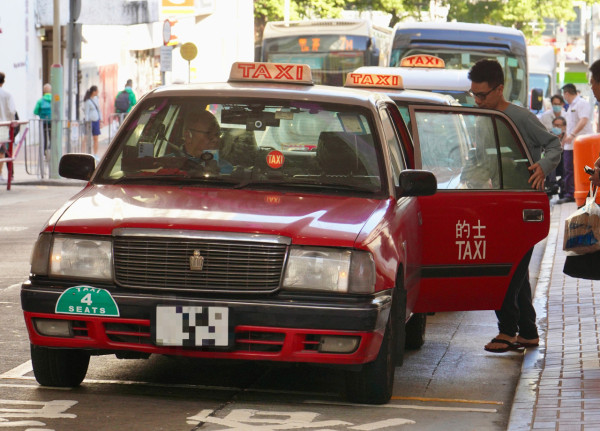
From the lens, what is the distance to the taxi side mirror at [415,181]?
715cm

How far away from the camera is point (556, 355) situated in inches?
323

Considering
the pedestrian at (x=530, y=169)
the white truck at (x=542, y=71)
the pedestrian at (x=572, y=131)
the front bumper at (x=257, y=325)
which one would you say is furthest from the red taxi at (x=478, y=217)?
the white truck at (x=542, y=71)

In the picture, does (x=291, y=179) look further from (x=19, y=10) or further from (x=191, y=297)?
(x=19, y=10)

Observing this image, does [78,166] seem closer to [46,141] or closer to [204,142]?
[204,142]

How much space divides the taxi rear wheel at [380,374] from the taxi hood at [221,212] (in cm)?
51

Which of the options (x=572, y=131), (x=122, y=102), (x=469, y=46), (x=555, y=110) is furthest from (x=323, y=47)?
(x=572, y=131)

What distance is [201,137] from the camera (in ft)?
24.1

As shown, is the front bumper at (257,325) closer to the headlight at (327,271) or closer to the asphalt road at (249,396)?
the headlight at (327,271)

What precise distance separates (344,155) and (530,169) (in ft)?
5.27

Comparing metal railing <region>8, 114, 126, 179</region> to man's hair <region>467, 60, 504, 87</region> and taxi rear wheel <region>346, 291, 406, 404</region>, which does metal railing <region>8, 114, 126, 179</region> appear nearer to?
man's hair <region>467, 60, 504, 87</region>

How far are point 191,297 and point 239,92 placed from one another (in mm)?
1582

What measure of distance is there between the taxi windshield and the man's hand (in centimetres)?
140

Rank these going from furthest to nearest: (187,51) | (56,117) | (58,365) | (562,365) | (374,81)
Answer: (187,51)
(56,117)
(374,81)
(562,365)
(58,365)

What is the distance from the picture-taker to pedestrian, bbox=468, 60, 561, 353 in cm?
833
